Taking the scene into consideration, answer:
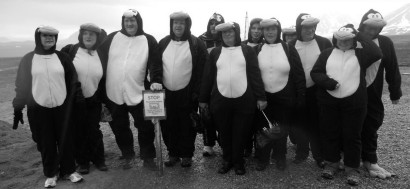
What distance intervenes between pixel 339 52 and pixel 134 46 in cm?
281

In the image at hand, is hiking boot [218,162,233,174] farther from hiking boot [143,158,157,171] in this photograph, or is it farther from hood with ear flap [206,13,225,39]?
hood with ear flap [206,13,225,39]

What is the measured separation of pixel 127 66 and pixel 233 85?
1.52 m

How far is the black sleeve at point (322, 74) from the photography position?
418 centimetres

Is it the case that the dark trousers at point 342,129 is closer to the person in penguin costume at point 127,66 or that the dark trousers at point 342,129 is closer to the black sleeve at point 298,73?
the black sleeve at point 298,73

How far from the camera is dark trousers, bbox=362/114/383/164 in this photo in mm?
4574

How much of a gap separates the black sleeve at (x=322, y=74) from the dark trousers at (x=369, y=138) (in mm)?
870

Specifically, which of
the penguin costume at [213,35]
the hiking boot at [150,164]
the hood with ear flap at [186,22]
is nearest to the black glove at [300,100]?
the penguin costume at [213,35]

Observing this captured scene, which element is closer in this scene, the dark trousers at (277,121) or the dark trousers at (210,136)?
the dark trousers at (277,121)

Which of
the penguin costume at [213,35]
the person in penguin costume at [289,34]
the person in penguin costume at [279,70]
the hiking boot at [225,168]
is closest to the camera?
the person in penguin costume at [279,70]

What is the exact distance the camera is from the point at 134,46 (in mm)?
4723

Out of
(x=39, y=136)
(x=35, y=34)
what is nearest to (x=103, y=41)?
(x=35, y=34)

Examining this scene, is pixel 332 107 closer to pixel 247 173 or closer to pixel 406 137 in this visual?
pixel 247 173

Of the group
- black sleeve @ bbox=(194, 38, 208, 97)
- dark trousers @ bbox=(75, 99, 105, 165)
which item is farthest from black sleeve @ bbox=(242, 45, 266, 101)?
dark trousers @ bbox=(75, 99, 105, 165)

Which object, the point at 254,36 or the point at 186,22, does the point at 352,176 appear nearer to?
the point at 254,36
